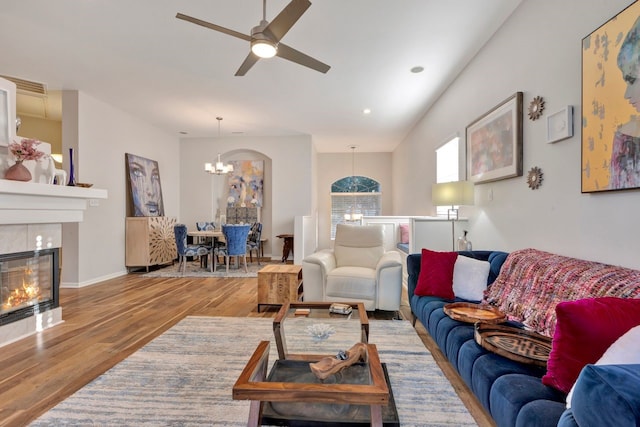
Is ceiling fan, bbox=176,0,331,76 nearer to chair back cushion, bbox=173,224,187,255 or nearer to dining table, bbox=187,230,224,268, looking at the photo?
chair back cushion, bbox=173,224,187,255

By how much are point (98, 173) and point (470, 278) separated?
5675mm

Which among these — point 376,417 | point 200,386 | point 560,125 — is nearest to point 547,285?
point 560,125

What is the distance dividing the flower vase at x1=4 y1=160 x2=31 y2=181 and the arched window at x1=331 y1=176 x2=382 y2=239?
7.24 metres

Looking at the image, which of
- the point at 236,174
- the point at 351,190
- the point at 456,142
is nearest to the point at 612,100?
the point at 456,142

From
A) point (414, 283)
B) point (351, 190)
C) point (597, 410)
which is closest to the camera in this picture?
point (597, 410)

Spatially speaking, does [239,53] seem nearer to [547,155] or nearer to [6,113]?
[6,113]

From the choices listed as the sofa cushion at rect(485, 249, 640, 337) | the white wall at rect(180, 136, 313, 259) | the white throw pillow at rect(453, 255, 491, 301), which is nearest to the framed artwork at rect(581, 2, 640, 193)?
the sofa cushion at rect(485, 249, 640, 337)

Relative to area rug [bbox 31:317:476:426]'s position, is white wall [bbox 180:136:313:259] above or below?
above

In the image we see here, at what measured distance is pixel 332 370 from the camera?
1.44 metres

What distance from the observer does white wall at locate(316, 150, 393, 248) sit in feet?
29.8

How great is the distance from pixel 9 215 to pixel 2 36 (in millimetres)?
2135

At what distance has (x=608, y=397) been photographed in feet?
2.41

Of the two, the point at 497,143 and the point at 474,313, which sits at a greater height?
the point at 497,143

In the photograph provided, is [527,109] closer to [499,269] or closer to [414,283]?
[499,269]
